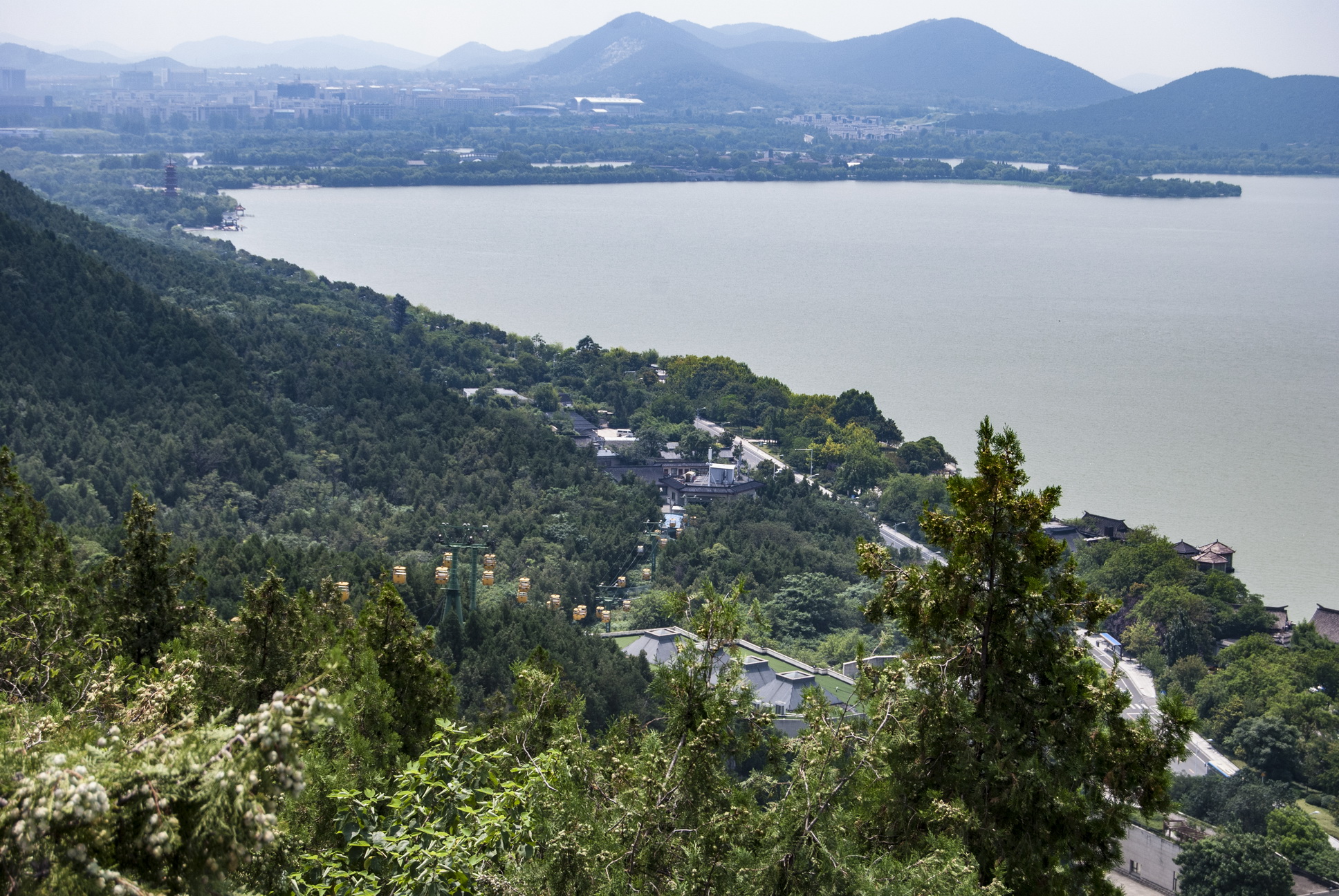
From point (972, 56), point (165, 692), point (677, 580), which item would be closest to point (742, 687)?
point (165, 692)

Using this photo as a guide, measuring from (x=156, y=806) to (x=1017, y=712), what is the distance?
226 centimetres

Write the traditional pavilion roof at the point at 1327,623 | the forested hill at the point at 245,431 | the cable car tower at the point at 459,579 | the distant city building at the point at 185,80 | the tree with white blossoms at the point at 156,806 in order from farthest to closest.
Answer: the distant city building at the point at 185,80 → the forested hill at the point at 245,431 → the traditional pavilion roof at the point at 1327,623 → the cable car tower at the point at 459,579 → the tree with white blossoms at the point at 156,806

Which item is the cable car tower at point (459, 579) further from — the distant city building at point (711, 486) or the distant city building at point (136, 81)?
the distant city building at point (136, 81)

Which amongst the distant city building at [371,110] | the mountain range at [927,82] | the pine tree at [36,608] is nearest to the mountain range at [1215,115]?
the mountain range at [927,82]

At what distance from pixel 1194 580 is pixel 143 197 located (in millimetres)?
43483

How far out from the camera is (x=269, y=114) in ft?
293

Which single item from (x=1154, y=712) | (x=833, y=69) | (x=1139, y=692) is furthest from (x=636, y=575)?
(x=833, y=69)

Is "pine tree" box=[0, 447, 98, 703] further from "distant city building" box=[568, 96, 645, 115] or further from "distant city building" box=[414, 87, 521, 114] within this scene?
"distant city building" box=[568, 96, 645, 115]

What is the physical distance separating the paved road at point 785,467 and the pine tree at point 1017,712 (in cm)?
1280

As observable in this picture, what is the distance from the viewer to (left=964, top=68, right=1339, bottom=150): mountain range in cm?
9719

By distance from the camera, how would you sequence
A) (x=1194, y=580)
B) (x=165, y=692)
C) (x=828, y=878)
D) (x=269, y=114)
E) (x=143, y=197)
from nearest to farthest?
(x=165, y=692), (x=828, y=878), (x=1194, y=580), (x=143, y=197), (x=269, y=114)

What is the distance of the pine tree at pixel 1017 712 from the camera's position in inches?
125

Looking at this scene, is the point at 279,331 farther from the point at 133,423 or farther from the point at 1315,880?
the point at 1315,880

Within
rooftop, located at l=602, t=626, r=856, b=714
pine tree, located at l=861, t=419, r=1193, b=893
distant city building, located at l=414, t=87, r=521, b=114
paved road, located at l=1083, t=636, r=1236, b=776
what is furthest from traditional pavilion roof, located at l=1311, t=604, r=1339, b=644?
distant city building, located at l=414, t=87, r=521, b=114
